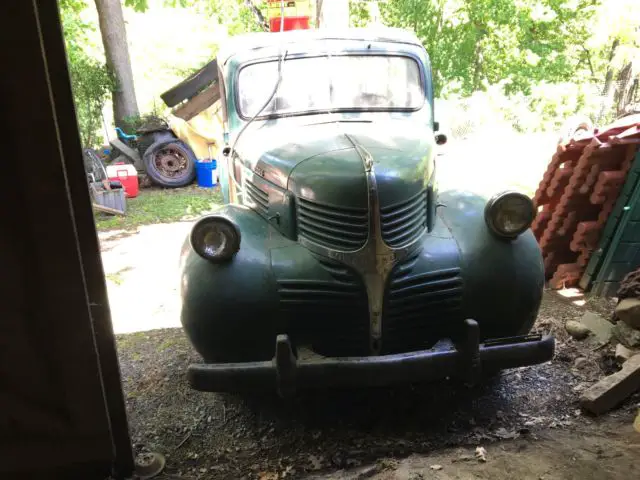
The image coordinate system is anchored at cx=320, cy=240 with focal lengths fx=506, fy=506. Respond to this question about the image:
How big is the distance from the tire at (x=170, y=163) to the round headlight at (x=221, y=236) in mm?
7973

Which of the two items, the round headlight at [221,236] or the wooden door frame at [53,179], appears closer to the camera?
the wooden door frame at [53,179]

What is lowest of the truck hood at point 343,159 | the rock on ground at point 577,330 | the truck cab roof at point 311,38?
the rock on ground at point 577,330

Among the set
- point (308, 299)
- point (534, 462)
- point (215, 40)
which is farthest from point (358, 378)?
point (215, 40)

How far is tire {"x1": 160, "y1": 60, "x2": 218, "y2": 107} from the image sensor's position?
9.64 m

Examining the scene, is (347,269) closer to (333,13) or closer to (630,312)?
(630,312)

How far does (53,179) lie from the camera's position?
1744mm

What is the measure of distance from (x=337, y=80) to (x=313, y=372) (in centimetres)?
228

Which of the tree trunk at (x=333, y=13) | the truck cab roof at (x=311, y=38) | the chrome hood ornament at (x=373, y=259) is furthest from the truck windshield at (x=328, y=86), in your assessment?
the tree trunk at (x=333, y=13)

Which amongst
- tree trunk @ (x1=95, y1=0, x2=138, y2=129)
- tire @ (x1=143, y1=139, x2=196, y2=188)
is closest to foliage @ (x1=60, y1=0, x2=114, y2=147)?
tree trunk @ (x1=95, y1=0, x2=138, y2=129)

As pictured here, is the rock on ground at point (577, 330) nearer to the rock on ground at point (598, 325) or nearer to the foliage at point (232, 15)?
the rock on ground at point (598, 325)

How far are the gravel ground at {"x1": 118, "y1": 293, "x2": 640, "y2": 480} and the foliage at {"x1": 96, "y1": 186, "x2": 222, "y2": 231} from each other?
4670mm

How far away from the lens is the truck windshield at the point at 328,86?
374 cm

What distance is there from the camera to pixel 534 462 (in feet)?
8.04

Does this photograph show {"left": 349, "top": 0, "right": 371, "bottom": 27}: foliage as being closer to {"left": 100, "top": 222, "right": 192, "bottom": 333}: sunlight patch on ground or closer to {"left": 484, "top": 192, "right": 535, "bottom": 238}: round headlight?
{"left": 100, "top": 222, "right": 192, "bottom": 333}: sunlight patch on ground
